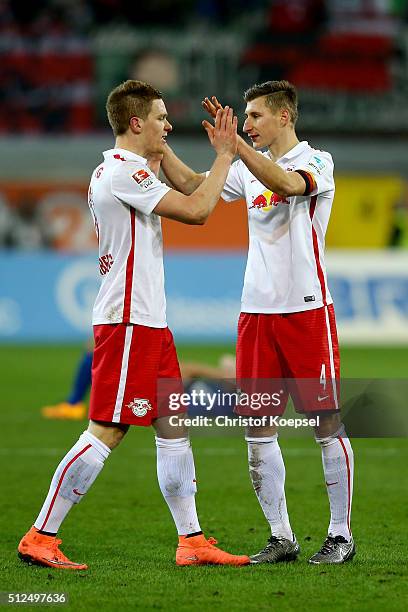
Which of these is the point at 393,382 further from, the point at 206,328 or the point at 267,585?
the point at 267,585

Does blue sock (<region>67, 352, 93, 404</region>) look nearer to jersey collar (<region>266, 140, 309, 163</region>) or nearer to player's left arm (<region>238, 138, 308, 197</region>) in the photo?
jersey collar (<region>266, 140, 309, 163</region>)

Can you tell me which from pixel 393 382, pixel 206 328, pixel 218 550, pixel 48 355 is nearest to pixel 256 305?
pixel 218 550

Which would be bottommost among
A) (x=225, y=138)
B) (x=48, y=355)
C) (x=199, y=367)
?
(x=48, y=355)

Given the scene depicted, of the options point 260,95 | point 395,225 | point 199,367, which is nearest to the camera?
point 260,95

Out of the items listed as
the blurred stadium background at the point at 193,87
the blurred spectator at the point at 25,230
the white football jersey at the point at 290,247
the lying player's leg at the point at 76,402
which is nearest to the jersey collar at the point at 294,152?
the white football jersey at the point at 290,247

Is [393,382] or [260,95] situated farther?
[393,382]

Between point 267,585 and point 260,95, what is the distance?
2.20 metres

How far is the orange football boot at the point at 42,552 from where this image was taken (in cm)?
502

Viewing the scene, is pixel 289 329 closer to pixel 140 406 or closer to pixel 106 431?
pixel 140 406

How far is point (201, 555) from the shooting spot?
→ 16.9 ft

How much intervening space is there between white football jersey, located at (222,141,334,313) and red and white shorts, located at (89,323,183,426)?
0.54m

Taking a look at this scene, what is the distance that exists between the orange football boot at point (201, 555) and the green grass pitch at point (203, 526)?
0.20 feet

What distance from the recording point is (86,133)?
20609 millimetres

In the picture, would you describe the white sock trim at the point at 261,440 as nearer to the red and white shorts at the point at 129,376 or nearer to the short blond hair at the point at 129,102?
the red and white shorts at the point at 129,376
